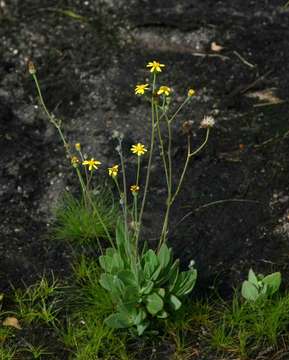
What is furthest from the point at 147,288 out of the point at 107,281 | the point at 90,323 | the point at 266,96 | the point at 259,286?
the point at 266,96

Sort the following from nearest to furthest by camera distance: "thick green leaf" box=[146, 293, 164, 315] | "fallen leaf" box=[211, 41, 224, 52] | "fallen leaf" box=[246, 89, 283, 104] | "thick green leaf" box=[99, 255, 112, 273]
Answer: "thick green leaf" box=[146, 293, 164, 315] < "thick green leaf" box=[99, 255, 112, 273] < "fallen leaf" box=[246, 89, 283, 104] < "fallen leaf" box=[211, 41, 224, 52]

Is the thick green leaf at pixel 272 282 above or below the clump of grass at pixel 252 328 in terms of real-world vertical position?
above

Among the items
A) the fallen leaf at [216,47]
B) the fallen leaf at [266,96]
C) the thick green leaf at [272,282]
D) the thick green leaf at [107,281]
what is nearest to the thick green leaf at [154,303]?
the thick green leaf at [107,281]

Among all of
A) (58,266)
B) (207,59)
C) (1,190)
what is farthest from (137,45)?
(58,266)

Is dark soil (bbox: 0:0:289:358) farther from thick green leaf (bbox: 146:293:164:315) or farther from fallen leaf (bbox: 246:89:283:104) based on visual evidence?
thick green leaf (bbox: 146:293:164:315)

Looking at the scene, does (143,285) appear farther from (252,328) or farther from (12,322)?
(12,322)

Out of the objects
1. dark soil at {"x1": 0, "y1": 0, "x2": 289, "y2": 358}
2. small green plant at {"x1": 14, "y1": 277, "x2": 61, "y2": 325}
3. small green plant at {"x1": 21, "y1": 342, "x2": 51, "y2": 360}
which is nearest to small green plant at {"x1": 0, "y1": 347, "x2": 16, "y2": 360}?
small green plant at {"x1": 21, "y1": 342, "x2": 51, "y2": 360}

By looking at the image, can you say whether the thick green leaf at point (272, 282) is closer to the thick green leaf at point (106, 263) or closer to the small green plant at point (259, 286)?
the small green plant at point (259, 286)
